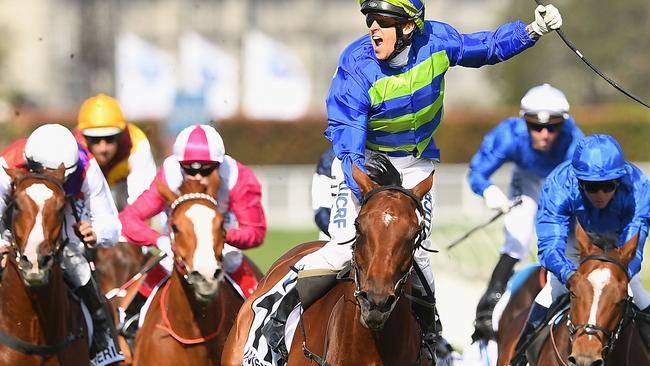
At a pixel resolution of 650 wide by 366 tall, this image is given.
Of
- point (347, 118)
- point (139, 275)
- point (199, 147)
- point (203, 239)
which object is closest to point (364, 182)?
point (347, 118)

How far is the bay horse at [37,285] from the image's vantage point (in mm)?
6801

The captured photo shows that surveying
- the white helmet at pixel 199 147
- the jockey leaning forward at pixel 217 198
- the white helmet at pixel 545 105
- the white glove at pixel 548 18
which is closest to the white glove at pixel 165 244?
the jockey leaning forward at pixel 217 198

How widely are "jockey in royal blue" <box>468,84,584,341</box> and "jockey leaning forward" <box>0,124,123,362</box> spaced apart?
9.65 feet

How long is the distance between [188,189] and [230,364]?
100 centimetres

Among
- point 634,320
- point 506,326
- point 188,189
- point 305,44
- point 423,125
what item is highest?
point 423,125

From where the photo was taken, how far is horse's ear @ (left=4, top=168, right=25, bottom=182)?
7059mm

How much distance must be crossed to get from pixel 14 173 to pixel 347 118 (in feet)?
6.16

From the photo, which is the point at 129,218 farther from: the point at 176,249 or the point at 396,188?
the point at 396,188

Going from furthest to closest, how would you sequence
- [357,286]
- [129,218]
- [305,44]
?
1. [305,44]
2. [129,218]
3. [357,286]

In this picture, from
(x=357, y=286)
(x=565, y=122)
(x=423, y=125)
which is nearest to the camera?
(x=357, y=286)

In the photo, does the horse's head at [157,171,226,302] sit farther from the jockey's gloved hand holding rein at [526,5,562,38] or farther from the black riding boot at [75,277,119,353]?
the jockey's gloved hand holding rein at [526,5,562,38]

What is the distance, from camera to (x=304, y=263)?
687 centimetres

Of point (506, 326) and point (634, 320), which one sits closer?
point (634, 320)

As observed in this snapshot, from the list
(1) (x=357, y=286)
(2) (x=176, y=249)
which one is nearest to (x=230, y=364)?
(2) (x=176, y=249)
